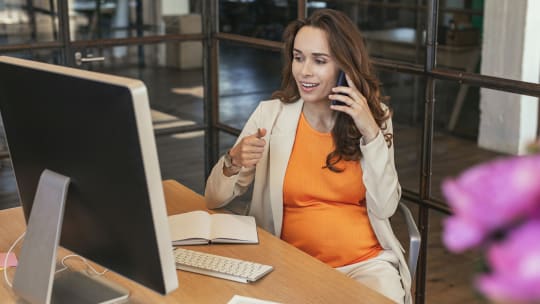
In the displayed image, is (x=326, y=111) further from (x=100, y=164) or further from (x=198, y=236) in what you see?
(x=100, y=164)

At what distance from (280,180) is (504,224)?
180cm

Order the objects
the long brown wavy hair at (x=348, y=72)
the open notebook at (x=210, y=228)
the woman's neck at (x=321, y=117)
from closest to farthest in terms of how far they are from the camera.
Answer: the open notebook at (x=210, y=228), the long brown wavy hair at (x=348, y=72), the woman's neck at (x=321, y=117)

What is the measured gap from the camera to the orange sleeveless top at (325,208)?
229 centimetres

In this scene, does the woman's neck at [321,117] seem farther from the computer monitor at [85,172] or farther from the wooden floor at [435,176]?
the computer monitor at [85,172]


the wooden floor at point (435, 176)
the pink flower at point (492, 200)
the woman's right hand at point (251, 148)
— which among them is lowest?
the wooden floor at point (435, 176)

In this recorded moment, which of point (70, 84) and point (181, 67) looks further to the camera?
point (181, 67)

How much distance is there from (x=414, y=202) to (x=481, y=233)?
2199 mm

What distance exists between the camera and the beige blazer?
7.29 feet

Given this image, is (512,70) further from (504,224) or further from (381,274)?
(504,224)

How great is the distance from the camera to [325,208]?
2316mm

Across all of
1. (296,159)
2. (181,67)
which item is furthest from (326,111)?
(181,67)

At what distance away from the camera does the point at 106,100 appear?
1349 mm

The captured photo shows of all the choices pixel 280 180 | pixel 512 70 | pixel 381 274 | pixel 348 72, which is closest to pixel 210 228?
pixel 280 180

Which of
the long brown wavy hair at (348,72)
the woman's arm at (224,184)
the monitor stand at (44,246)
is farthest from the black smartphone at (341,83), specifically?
the monitor stand at (44,246)
